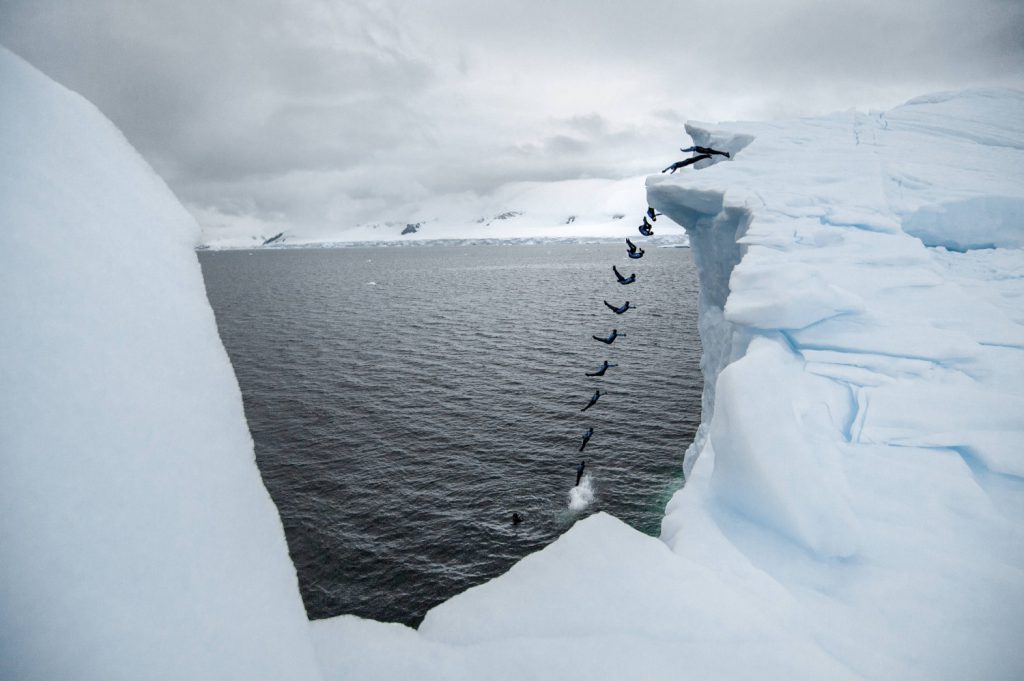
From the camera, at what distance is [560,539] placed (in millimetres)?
6543

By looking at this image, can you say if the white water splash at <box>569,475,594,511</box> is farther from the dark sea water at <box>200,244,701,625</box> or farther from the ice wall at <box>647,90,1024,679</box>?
the ice wall at <box>647,90,1024,679</box>

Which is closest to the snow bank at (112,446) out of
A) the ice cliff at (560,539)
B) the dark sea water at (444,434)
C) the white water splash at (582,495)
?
the ice cliff at (560,539)

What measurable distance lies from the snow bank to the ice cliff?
0.05ft

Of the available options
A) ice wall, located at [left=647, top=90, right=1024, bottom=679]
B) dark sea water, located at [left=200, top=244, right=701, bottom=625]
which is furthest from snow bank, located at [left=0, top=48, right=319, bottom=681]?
dark sea water, located at [left=200, top=244, right=701, bottom=625]

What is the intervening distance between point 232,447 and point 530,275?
10210 centimetres

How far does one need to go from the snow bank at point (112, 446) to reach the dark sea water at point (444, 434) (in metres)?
13.9

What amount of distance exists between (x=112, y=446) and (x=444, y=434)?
23683mm

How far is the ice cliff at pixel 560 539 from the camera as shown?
283 centimetres

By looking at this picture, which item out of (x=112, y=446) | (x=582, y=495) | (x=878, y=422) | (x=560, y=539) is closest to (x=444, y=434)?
(x=582, y=495)

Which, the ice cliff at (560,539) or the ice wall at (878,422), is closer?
the ice cliff at (560,539)

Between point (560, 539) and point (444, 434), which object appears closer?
point (560, 539)

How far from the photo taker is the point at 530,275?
344 ft

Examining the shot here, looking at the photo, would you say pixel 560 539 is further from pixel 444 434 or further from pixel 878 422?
pixel 444 434

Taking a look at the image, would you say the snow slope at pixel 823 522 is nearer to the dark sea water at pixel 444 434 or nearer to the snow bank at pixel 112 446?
the snow bank at pixel 112 446
